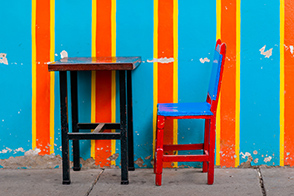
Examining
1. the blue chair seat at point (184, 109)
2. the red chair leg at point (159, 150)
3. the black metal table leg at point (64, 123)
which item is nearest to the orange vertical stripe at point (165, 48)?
the blue chair seat at point (184, 109)

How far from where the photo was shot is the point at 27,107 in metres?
3.38

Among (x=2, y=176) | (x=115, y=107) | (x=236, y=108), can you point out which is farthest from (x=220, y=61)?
(x=2, y=176)

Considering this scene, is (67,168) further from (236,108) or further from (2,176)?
(236,108)

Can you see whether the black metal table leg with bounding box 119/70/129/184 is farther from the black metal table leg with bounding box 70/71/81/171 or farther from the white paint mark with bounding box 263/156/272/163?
the white paint mark with bounding box 263/156/272/163

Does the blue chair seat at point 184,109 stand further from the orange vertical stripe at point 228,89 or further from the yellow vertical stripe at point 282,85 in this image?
the yellow vertical stripe at point 282,85

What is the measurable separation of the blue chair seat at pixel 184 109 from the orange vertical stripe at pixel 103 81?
0.47m

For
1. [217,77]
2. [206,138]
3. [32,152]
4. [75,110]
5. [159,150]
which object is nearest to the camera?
[217,77]

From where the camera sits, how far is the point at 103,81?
3.36 metres

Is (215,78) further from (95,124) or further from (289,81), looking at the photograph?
(95,124)

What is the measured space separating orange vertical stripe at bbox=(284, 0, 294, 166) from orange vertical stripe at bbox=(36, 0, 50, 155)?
1.82 metres

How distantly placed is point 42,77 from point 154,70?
88 cm

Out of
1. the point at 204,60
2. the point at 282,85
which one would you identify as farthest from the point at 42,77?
the point at 282,85

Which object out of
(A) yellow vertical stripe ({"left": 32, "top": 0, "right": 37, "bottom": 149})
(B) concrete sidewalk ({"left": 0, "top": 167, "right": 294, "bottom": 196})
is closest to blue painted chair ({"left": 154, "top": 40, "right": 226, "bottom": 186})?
(B) concrete sidewalk ({"left": 0, "top": 167, "right": 294, "bottom": 196})

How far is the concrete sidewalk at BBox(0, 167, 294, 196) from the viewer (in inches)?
111
